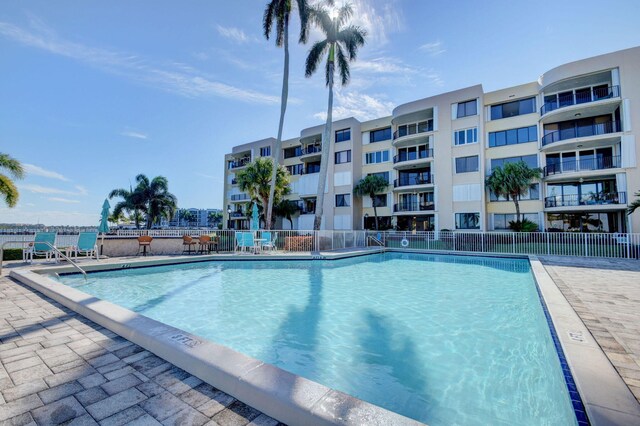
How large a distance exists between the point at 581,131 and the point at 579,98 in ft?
8.24

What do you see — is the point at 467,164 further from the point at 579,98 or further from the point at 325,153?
the point at 325,153

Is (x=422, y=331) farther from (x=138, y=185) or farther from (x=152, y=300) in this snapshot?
(x=138, y=185)

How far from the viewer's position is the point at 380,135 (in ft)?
98.7

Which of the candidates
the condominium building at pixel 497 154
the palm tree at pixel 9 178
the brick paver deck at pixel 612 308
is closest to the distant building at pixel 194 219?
the condominium building at pixel 497 154

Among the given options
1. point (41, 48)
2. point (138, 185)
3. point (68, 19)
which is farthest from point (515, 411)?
point (138, 185)

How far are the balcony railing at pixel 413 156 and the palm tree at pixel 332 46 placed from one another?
9.36m

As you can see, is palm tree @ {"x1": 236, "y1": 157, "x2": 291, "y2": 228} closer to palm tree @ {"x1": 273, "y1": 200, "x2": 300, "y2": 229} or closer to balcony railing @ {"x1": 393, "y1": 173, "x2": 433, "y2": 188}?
palm tree @ {"x1": 273, "y1": 200, "x2": 300, "y2": 229}

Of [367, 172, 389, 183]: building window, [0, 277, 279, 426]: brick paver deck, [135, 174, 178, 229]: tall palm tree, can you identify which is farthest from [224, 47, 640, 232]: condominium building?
[0, 277, 279, 426]: brick paver deck

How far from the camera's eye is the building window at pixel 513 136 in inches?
870

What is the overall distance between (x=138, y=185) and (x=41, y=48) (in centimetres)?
2579

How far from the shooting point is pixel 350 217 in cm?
2923

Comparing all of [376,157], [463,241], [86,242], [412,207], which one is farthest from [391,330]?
[376,157]

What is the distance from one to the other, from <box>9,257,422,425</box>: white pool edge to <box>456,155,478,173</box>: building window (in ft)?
83.0

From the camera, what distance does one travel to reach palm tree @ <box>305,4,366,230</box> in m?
21.1
